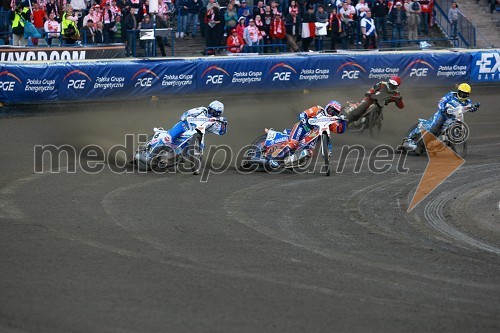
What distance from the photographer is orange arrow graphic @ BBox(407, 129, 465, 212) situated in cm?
1651

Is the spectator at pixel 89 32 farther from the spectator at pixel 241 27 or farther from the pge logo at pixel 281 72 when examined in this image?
the pge logo at pixel 281 72

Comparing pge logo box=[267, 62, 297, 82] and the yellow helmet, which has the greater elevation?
the yellow helmet

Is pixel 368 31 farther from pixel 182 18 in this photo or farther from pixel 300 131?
pixel 300 131

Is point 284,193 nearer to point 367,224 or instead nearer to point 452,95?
point 367,224

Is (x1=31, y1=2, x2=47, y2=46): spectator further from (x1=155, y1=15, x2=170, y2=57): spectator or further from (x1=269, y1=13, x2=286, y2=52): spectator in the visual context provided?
(x1=269, y1=13, x2=286, y2=52): spectator

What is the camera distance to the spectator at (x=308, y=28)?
3178 cm

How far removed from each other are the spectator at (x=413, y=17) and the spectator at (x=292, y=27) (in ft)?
15.3

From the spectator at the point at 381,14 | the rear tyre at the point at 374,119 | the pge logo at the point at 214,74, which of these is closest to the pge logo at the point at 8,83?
the pge logo at the point at 214,74

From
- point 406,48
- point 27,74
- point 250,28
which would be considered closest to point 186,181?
point 27,74

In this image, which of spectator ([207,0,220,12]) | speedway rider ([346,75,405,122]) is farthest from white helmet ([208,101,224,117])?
spectator ([207,0,220,12])

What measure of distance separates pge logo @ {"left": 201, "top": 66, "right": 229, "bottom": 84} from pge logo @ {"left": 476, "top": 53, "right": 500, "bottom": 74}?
9.46 meters

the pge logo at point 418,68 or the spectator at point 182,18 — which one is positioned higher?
the spectator at point 182,18

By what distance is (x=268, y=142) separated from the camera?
60.7 feet

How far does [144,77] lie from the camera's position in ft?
87.5
